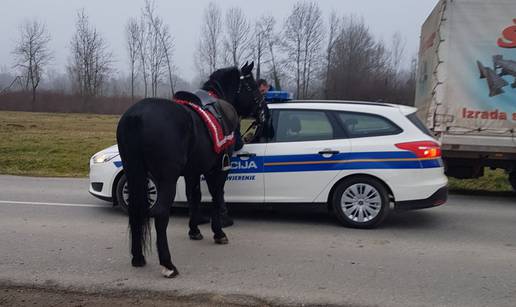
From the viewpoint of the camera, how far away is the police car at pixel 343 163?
6020 mm

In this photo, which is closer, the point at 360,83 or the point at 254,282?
the point at 254,282

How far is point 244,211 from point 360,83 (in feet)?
139

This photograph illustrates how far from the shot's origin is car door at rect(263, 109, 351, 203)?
6148mm

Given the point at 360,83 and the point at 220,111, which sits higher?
the point at 360,83

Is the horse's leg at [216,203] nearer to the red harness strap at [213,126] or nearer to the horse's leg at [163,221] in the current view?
the red harness strap at [213,126]

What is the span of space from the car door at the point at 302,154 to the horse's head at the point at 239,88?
1.69 feet

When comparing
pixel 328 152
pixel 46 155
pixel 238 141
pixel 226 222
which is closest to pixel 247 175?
pixel 238 141

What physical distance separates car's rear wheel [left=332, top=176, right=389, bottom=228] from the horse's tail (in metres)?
2.75

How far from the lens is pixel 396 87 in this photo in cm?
4503

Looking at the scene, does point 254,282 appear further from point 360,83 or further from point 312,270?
point 360,83

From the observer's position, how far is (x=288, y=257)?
5.00 meters

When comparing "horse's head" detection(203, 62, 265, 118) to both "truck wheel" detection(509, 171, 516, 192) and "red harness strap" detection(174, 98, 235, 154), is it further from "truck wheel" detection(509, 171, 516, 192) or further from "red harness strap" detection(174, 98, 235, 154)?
"truck wheel" detection(509, 171, 516, 192)

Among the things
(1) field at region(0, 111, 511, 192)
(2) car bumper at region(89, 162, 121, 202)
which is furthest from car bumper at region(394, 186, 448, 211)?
(1) field at region(0, 111, 511, 192)

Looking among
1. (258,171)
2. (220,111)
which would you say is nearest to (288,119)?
(258,171)
